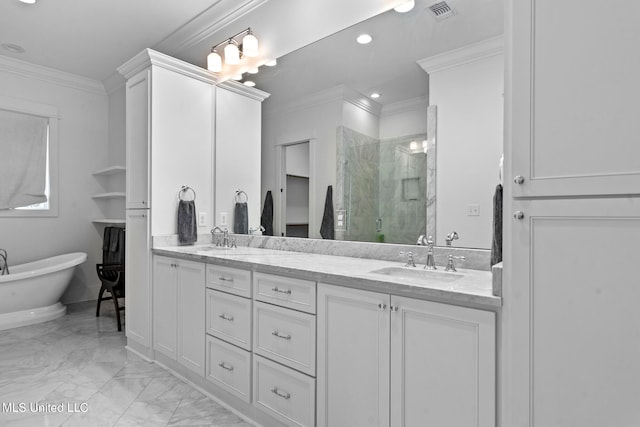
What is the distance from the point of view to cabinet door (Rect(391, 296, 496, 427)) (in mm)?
1229

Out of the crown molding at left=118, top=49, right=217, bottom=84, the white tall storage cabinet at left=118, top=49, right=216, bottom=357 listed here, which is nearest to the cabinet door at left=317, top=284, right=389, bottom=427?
the white tall storage cabinet at left=118, top=49, right=216, bottom=357

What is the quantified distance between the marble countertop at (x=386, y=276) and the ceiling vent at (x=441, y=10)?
134 cm

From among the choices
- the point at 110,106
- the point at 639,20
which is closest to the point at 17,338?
the point at 110,106

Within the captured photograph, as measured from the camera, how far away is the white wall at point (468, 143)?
1.77 m

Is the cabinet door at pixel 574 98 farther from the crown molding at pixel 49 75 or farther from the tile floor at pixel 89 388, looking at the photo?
the crown molding at pixel 49 75

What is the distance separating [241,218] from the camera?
312cm

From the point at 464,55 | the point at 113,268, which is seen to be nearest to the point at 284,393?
the point at 464,55

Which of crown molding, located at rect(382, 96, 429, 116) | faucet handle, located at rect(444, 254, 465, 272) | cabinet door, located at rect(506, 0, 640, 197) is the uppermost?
crown molding, located at rect(382, 96, 429, 116)

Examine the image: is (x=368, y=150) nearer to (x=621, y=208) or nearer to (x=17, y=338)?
(x=621, y=208)

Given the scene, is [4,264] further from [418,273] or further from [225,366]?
[418,273]

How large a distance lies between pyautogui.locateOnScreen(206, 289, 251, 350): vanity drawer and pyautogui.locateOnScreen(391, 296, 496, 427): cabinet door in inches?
36.1

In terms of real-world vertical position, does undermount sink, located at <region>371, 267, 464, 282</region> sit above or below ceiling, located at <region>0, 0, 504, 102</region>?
below

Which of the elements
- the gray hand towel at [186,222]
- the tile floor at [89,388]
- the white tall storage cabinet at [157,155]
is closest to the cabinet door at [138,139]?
the white tall storage cabinet at [157,155]

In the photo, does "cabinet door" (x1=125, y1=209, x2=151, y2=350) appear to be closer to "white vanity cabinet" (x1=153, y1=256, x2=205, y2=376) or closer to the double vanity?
"white vanity cabinet" (x1=153, y1=256, x2=205, y2=376)
